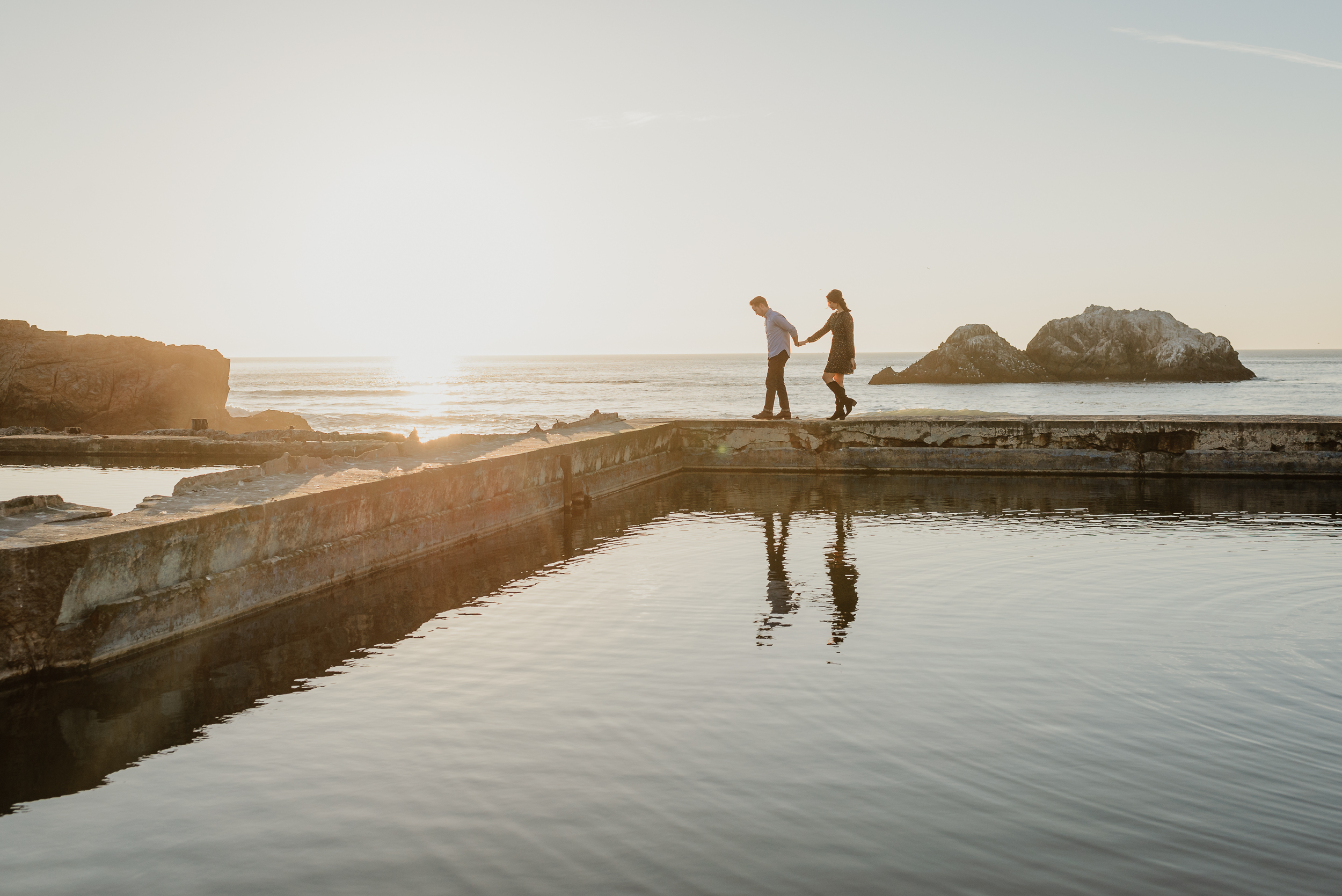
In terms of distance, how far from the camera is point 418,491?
8.13m

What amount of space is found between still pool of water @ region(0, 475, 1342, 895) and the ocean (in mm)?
9004

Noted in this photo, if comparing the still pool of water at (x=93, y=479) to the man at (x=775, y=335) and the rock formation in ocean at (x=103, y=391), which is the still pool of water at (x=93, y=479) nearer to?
the man at (x=775, y=335)

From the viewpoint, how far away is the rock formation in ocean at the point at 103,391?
25531mm

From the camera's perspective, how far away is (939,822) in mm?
3383

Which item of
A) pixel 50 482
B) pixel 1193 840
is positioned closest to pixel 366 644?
pixel 1193 840

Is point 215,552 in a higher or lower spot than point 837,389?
lower

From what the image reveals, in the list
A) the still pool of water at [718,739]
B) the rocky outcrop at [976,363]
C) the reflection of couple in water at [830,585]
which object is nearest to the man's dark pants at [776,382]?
the reflection of couple in water at [830,585]

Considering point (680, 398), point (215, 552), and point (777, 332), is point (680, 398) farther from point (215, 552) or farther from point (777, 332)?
point (215, 552)

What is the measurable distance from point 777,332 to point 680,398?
51.2 m

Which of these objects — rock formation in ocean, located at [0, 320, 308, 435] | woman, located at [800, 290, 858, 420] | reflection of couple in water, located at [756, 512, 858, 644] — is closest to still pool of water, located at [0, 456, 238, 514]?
reflection of couple in water, located at [756, 512, 858, 644]

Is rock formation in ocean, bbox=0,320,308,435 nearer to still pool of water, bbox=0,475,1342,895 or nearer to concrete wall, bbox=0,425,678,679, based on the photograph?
concrete wall, bbox=0,425,678,679

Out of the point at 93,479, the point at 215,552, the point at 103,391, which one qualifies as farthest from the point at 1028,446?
the point at 103,391

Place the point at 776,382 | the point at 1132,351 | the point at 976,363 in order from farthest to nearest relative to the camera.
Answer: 1. the point at 1132,351
2. the point at 976,363
3. the point at 776,382

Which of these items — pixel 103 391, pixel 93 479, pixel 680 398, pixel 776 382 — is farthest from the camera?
pixel 680 398
